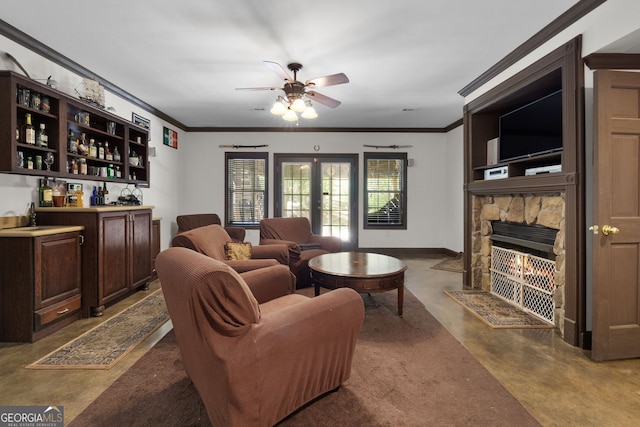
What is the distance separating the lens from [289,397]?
5.00 feet

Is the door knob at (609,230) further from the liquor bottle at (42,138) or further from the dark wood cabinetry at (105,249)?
the liquor bottle at (42,138)

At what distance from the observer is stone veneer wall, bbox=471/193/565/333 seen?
8.98 ft

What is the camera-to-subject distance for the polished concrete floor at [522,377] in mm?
1707

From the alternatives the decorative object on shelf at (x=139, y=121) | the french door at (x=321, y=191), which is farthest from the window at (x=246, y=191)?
the decorative object on shelf at (x=139, y=121)

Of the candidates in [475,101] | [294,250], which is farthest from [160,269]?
[475,101]

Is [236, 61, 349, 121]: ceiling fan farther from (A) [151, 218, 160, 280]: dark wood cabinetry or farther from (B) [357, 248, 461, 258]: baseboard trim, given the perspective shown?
(B) [357, 248, 461, 258]: baseboard trim

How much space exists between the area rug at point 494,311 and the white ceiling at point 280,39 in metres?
2.62

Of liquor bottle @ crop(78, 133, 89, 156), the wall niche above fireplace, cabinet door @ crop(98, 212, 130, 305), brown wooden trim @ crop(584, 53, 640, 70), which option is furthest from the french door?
brown wooden trim @ crop(584, 53, 640, 70)

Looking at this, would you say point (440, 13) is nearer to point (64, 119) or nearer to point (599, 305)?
point (599, 305)

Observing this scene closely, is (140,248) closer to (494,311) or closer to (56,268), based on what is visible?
(56,268)

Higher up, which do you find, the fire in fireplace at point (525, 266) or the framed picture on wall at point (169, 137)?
the framed picture on wall at point (169, 137)

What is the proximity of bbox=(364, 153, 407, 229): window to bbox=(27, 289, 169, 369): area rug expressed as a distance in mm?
4333

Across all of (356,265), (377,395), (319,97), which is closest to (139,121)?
(319,97)

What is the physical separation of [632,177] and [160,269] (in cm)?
318
